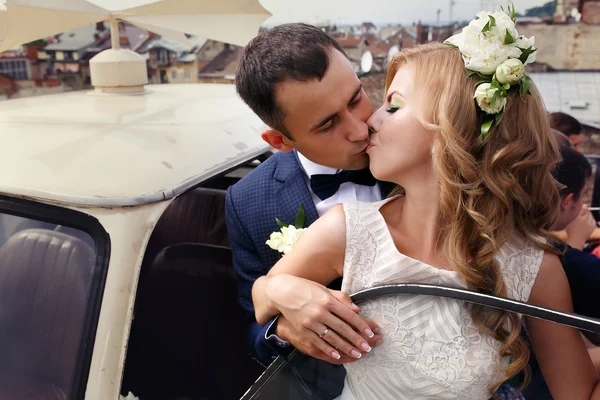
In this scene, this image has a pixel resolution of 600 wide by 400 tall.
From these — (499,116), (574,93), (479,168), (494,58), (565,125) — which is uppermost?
(494,58)

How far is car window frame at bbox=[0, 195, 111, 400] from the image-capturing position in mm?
1327

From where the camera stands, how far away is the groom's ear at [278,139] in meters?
1.67

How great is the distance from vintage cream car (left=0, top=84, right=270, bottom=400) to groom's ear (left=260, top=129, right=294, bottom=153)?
0.25 meters

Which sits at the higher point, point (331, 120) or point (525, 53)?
point (525, 53)

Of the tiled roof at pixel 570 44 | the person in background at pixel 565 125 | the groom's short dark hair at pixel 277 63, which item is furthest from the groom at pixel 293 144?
the tiled roof at pixel 570 44

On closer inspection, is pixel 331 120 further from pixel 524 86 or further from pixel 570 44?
pixel 570 44

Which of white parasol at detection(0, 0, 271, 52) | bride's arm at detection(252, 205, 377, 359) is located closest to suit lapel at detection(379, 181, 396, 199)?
bride's arm at detection(252, 205, 377, 359)

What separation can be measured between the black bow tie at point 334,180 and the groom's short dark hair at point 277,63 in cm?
18

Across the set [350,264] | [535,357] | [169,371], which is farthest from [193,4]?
[535,357]

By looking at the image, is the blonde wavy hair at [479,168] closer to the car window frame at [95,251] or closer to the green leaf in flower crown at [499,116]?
the green leaf in flower crown at [499,116]

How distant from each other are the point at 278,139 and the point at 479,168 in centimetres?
73

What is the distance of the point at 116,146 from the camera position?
1727 mm

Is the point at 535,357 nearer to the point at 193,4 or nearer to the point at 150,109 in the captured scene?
the point at 150,109

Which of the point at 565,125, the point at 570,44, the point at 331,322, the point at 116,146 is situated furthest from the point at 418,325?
the point at 570,44
